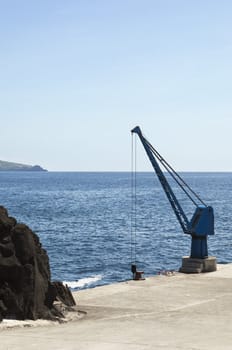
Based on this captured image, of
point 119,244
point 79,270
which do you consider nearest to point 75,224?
point 119,244

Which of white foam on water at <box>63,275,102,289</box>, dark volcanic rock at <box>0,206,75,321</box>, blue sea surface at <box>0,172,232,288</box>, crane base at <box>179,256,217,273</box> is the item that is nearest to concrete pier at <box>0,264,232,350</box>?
dark volcanic rock at <box>0,206,75,321</box>

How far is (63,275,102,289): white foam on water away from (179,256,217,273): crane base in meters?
8.66

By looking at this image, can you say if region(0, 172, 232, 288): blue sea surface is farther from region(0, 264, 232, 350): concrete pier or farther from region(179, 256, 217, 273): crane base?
region(0, 264, 232, 350): concrete pier

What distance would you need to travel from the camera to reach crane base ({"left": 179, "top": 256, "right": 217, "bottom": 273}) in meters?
44.5

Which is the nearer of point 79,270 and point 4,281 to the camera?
point 4,281

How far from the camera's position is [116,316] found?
2991 centimetres

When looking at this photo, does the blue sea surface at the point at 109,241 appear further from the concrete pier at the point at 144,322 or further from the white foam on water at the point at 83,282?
the concrete pier at the point at 144,322

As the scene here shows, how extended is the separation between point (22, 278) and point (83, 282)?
24.0 m

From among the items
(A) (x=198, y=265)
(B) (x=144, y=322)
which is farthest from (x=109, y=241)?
(B) (x=144, y=322)

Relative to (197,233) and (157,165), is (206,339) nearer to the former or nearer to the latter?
(197,233)

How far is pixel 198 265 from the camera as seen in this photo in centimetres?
4453

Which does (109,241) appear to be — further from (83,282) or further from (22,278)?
(22,278)

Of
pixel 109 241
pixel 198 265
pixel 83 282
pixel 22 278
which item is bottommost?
pixel 83 282

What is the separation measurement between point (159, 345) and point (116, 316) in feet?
20.4
